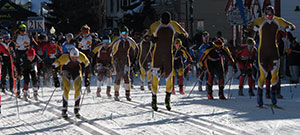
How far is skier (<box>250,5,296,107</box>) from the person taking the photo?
1184 centimetres

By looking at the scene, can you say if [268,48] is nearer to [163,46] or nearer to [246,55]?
[163,46]

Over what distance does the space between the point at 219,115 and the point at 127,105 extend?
116 inches

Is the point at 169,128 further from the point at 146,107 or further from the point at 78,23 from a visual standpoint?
the point at 78,23

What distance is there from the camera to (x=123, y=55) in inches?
559

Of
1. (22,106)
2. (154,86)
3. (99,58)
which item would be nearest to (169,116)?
(154,86)

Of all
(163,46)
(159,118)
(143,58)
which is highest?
(163,46)

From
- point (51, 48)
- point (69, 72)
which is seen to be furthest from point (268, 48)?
point (51, 48)

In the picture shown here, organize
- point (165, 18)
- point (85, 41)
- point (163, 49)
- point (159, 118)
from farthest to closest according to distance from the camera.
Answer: point (85, 41) < point (163, 49) < point (165, 18) < point (159, 118)

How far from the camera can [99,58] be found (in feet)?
52.9

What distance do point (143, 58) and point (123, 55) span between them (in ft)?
11.4

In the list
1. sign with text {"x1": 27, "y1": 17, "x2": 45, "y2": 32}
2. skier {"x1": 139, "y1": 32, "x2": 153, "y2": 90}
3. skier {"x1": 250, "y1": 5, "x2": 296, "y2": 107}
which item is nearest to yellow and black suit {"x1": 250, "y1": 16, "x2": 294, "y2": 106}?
skier {"x1": 250, "y1": 5, "x2": 296, "y2": 107}

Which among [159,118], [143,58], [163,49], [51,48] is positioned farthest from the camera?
[51,48]

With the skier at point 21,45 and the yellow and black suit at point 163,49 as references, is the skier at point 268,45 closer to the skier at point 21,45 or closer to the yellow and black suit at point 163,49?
the yellow and black suit at point 163,49

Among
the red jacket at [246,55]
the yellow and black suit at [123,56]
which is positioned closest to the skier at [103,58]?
the yellow and black suit at [123,56]
